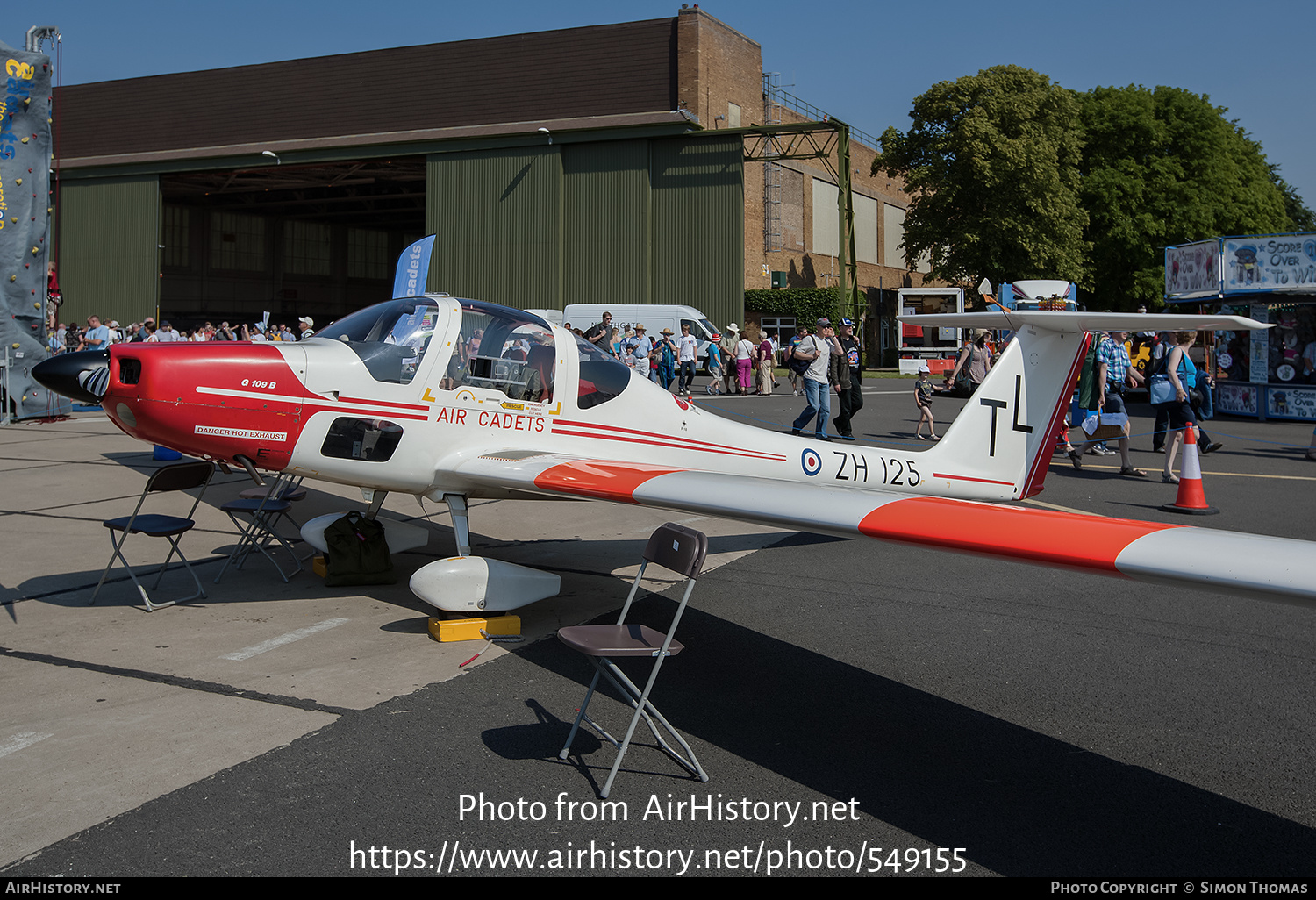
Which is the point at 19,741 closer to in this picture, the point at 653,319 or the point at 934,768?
the point at 934,768

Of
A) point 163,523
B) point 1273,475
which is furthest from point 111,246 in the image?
point 1273,475

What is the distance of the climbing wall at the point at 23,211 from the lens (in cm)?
1597

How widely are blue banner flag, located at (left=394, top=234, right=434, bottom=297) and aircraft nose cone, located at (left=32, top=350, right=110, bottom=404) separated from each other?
312 inches

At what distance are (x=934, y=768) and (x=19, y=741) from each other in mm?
4095

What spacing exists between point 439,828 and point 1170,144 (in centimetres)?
5217

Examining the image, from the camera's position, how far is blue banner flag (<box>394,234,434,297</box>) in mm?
13852

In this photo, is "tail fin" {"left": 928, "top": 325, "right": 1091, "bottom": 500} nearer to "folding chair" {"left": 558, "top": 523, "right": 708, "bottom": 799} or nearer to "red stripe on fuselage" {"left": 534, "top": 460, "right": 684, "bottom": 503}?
"red stripe on fuselage" {"left": 534, "top": 460, "right": 684, "bottom": 503}

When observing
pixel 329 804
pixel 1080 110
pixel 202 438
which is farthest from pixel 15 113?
pixel 1080 110

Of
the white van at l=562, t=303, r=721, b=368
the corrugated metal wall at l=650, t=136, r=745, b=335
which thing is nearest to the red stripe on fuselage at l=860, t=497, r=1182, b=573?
the white van at l=562, t=303, r=721, b=368

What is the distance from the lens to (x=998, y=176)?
41062 millimetres

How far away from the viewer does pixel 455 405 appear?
6457 mm

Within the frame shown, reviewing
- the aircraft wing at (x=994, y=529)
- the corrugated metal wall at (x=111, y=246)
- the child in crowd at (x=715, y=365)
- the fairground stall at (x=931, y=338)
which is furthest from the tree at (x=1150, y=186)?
the aircraft wing at (x=994, y=529)

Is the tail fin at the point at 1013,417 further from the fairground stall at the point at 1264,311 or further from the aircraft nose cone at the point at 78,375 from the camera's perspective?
the fairground stall at the point at 1264,311

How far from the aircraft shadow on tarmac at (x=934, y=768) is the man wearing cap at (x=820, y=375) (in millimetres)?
10071
